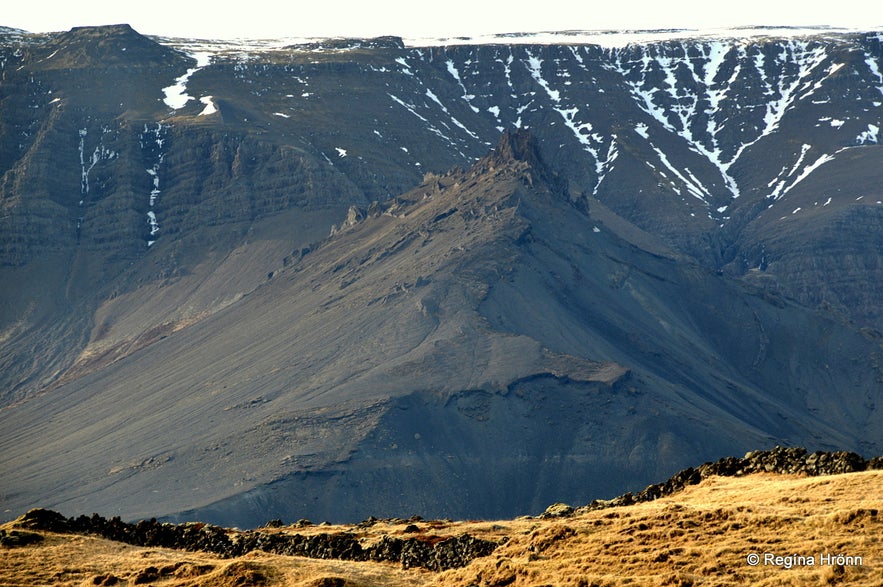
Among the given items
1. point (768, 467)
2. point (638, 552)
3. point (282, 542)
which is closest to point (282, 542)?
point (282, 542)

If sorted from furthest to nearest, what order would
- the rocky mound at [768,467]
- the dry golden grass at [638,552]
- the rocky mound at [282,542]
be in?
1. the rocky mound at [768,467]
2. the rocky mound at [282,542]
3. the dry golden grass at [638,552]

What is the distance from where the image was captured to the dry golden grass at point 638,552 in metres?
46.9

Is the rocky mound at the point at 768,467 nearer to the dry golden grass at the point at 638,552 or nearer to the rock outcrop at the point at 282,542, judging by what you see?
the dry golden grass at the point at 638,552

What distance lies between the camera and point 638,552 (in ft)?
169

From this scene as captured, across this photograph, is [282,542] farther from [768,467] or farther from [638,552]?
[768,467]

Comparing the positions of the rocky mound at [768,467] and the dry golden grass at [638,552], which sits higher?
the rocky mound at [768,467]

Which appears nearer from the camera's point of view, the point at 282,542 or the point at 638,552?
the point at 638,552

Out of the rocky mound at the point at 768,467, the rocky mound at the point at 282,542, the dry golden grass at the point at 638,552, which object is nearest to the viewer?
the dry golden grass at the point at 638,552

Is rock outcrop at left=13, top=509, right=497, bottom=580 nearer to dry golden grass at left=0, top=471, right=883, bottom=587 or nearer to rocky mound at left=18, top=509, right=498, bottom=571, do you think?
rocky mound at left=18, top=509, right=498, bottom=571

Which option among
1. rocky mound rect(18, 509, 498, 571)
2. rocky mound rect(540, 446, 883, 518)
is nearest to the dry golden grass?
rocky mound rect(540, 446, 883, 518)

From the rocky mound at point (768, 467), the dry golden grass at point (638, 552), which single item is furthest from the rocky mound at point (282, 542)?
the rocky mound at point (768, 467)

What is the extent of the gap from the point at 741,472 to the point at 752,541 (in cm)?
1758

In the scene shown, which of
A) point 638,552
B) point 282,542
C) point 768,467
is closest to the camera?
point 638,552

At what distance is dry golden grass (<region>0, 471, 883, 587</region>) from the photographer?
4694cm
